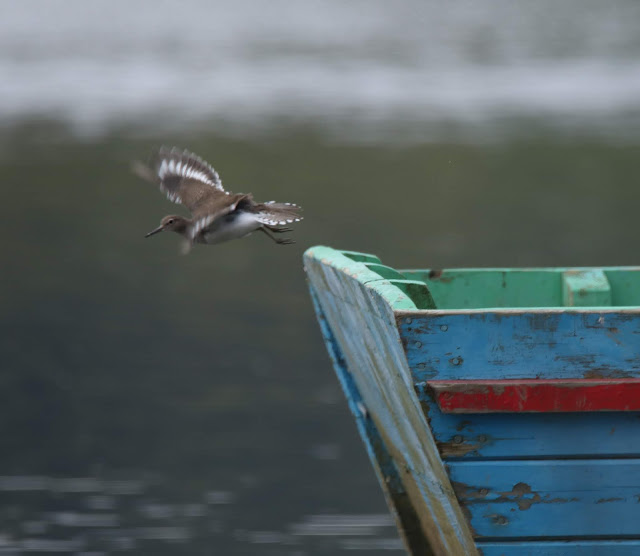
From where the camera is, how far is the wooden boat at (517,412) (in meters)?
3.79

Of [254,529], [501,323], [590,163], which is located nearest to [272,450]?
[254,529]

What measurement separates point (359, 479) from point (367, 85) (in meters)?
23.7

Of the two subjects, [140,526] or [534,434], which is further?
[140,526]

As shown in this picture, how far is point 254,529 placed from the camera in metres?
6.71

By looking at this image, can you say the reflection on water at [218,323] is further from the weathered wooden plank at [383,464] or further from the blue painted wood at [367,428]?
the blue painted wood at [367,428]

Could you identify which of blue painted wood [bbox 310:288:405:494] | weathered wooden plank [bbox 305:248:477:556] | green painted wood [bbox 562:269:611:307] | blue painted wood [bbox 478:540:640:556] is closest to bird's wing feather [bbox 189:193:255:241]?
weathered wooden plank [bbox 305:248:477:556]

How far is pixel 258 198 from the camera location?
56.6 feet

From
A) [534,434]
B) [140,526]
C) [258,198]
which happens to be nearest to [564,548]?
[534,434]

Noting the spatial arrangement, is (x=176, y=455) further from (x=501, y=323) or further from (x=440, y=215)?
(x=440, y=215)

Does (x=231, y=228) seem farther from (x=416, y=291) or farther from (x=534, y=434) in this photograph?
(x=534, y=434)

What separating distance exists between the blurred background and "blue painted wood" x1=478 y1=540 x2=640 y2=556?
7.74 feet

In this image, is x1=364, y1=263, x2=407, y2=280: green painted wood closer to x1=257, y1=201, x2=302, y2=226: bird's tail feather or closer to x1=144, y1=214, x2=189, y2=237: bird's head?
x1=257, y1=201, x2=302, y2=226: bird's tail feather

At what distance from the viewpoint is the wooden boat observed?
12.4ft

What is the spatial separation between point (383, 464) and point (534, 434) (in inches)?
65.2
